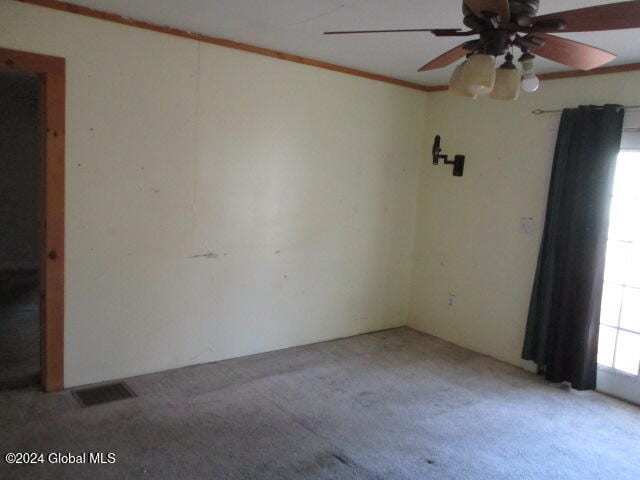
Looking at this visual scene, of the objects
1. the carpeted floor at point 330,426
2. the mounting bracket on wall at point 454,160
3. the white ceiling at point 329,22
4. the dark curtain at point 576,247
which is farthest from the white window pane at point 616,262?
the mounting bracket on wall at point 454,160

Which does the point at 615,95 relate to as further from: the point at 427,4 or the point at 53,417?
the point at 53,417

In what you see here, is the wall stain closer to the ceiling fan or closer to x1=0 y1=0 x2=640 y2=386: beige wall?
x1=0 y1=0 x2=640 y2=386: beige wall

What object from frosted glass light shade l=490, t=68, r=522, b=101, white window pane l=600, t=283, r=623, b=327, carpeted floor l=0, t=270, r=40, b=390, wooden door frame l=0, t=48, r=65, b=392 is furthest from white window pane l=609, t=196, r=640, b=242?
carpeted floor l=0, t=270, r=40, b=390

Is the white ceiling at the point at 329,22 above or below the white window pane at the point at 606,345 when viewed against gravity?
above

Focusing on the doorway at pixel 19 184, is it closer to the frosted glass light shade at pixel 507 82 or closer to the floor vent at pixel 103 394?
the floor vent at pixel 103 394

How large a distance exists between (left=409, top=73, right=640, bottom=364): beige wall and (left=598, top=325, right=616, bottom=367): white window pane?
1.81 ft

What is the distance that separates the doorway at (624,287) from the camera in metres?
3.40

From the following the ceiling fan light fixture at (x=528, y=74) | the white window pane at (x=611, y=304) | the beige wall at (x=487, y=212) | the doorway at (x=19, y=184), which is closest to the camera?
the ceiling fan light fixture at (x=528, y=74)

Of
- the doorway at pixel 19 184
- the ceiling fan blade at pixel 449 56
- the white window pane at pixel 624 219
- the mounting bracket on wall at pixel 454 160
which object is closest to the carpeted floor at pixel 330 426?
the white window pane at pixel 624 219

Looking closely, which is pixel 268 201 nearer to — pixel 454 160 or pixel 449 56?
pixel 454 160

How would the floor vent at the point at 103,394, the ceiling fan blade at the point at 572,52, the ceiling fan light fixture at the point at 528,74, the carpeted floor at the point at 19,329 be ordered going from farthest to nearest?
the carpeted floor at the point at 19,329 → the floor vent at the point at 103,394 → the ceiling fan light fixture at the point at 528,74 → the ceiling fan blade at the point at 572,52

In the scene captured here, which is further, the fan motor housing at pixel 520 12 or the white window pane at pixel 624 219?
the white window pane at pixel 624 219

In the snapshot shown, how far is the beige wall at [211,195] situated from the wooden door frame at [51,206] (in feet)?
0.18

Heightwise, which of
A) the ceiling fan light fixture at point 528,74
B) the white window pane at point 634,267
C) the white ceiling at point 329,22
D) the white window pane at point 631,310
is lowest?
the white window pane at point 631,310
